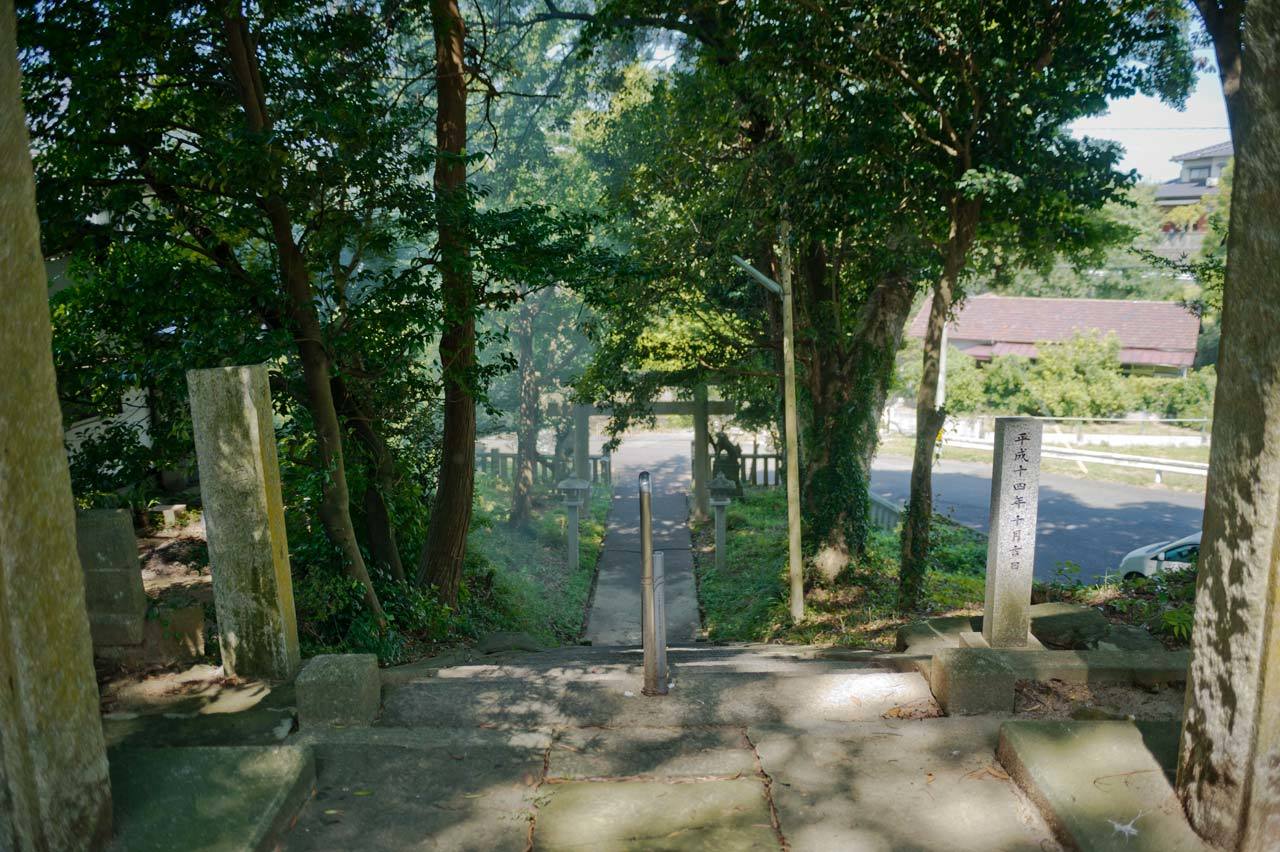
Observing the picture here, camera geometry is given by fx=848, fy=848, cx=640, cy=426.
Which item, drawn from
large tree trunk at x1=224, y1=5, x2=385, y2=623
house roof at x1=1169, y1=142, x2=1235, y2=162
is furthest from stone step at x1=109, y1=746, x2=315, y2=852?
house roof at x1=1169, y1=142, x2=1235, y2=162

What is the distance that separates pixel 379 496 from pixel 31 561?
18.8ft

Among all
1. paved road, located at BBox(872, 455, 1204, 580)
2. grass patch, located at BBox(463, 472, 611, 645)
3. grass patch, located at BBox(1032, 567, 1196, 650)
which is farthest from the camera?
paved road, located at BBox(872, 455, 1204, 580)

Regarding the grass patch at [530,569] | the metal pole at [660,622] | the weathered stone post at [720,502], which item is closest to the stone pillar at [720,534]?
the weathered stone post at [720,502]

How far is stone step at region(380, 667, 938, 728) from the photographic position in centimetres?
434

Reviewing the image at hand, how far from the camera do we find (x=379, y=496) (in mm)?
8297

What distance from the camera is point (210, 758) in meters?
3.50

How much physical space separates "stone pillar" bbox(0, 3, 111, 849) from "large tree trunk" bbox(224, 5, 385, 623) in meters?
3.49

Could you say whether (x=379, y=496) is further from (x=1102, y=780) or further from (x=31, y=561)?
(x=1102, y=780)

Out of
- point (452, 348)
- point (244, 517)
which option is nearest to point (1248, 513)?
point (244, 517)

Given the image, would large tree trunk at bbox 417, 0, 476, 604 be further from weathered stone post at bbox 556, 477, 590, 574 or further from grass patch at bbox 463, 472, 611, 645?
weathered stone post at bbox 556, 477, 590, 574

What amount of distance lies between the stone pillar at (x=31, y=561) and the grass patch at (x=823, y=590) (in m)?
6.15

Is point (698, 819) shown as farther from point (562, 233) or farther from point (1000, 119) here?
point (1000, 119)

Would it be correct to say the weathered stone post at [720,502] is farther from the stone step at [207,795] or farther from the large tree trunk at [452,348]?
the stone step at [207,795]

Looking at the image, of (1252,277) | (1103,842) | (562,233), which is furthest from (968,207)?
(1103,842)
